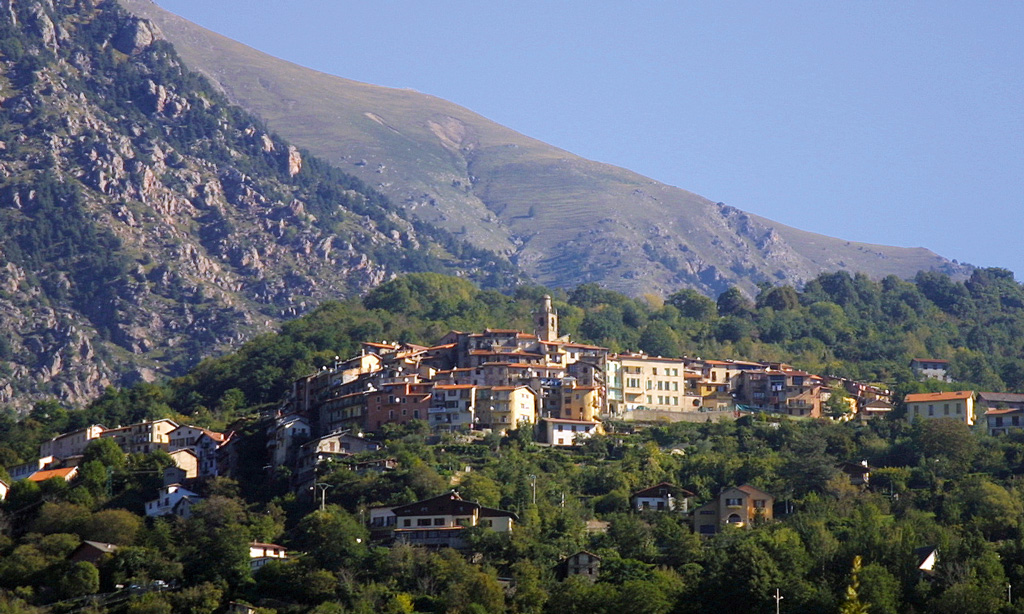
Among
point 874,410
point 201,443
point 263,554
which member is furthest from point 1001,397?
point 263,554

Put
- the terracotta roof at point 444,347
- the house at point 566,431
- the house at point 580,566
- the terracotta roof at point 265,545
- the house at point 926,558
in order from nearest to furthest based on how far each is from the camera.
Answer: the house at point 926,558 → the house at point 580,566 → the terracotta roof at point 265,545 → the house at point 566,431 → the terracotta roof at point 444,347

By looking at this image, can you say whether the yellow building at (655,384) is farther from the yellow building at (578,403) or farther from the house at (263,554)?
the house at (263,554)

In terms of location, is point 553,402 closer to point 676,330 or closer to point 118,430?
point 118,430

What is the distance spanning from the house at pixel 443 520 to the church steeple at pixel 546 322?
1843 inches

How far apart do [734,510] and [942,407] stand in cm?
A: 2814

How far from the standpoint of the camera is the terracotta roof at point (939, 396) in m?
120

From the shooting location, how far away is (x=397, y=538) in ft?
305

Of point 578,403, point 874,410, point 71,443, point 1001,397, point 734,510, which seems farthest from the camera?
point 1001,397

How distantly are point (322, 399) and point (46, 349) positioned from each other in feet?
263

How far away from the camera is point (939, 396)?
4764 inches

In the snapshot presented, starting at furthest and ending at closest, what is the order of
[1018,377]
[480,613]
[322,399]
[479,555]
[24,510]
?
[1018,377] → [322,399] → [24,510] → [479,555] → [480,613]

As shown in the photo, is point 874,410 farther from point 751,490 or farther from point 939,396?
point 751,490

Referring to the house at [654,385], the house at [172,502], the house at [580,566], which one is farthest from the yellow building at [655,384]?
the house at [580,566]

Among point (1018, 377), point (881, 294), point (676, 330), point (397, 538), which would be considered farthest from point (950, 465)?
point (881, 294)
